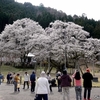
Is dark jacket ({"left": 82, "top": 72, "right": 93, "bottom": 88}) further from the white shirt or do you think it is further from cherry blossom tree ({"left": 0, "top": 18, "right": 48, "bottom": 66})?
cherry blossom tree ({"left": 0, "top": 18, "right": 48, "bottom": 66})

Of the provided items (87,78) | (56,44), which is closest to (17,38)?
(56,44)

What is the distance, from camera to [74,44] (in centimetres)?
3791

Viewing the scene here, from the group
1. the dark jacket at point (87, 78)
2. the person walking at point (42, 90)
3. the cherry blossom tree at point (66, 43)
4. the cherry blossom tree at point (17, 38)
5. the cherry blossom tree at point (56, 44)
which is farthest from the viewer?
the cherry blossom tree at point (17, 38)

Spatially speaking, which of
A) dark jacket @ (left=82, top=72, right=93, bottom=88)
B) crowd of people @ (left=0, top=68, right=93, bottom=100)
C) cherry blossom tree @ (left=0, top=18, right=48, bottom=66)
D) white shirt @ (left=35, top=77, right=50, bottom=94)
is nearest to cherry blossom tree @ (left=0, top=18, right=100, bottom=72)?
cherry blossom tree @ (left=0, top=18, right=48, bottom=66)

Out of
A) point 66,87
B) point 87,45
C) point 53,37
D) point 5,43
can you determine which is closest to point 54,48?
point 53,37

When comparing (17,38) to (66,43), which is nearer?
(66,43)

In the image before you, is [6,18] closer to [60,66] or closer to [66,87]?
[60,66]

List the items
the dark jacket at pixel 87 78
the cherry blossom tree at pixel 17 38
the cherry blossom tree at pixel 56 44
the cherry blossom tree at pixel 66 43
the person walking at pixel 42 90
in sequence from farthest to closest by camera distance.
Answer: the cherry blossom tree at pixel 17 38 → the cherry blossom tree at pixel 56 44 → the cherry blossom tree at pixel 66 43 → the dark jacket at pixel 87 78 → the person walking at pixel 42 90

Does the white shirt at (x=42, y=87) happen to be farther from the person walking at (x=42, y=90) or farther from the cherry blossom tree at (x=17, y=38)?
the cherry blossom tree at (x=17, y=38)

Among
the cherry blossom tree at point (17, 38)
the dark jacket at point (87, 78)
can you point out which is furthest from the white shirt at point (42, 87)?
the cherry blossom tree at point (17, 38)

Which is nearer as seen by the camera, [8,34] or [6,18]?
[8,34]

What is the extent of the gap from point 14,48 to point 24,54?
2707mm

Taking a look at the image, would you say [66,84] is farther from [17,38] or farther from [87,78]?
[17,38]

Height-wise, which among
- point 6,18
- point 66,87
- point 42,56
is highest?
point 6,18
